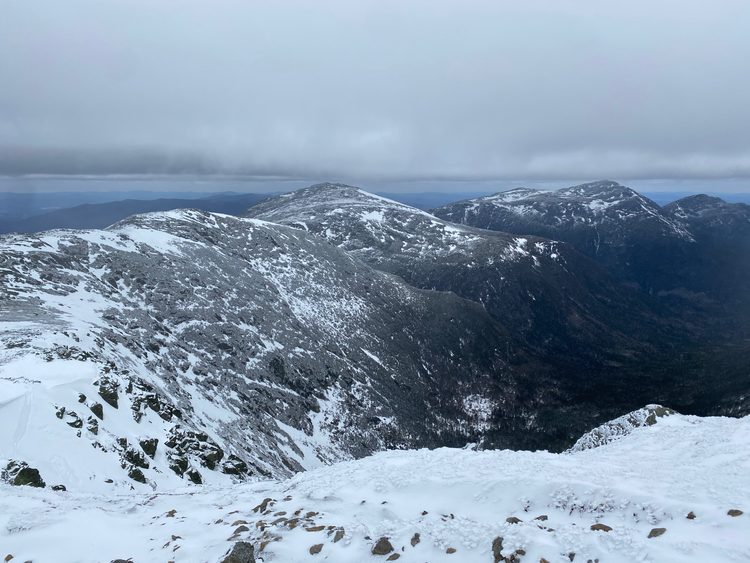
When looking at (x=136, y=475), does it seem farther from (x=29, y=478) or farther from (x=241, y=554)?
(x=241, y=554)

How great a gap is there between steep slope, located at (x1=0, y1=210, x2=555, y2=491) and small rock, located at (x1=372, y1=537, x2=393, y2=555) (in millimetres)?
20695

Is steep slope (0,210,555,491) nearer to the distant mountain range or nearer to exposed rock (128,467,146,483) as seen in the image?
exposed rock (128,467,146,483)

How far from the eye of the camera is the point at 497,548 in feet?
52.3

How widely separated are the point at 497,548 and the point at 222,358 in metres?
65.8

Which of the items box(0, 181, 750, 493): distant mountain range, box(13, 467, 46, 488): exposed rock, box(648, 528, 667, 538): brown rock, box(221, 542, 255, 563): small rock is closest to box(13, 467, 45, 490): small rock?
box(13, 467, 46, 488): exposed rock

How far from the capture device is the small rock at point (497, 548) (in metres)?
15.5

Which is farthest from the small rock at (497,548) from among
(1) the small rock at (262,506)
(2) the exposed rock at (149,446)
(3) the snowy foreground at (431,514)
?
Result: (2) the exposed rock at (149,446)

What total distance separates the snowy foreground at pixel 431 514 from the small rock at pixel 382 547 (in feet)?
0.70

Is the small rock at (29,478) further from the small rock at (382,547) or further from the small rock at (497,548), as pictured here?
the small rock at (497,548)

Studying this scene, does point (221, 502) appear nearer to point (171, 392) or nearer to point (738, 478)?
point (738, 478)

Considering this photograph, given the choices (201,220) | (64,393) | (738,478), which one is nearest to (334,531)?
(738,478)

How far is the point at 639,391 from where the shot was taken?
6304 inches

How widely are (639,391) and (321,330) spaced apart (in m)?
141

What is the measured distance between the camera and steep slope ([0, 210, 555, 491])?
30.8m
